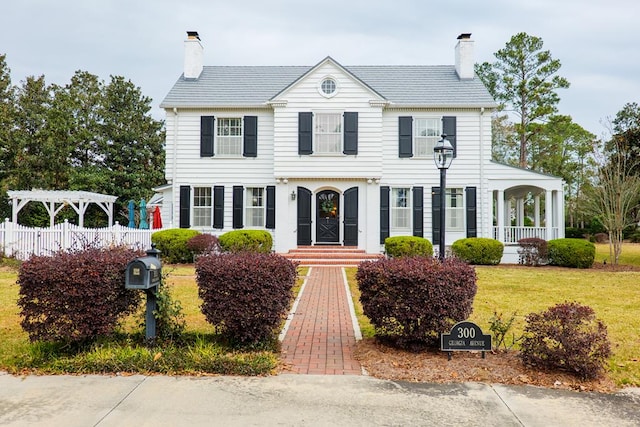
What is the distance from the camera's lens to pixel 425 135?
17.2 meters

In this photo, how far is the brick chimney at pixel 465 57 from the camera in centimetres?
1834

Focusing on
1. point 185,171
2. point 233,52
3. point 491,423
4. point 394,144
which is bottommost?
point 491,423

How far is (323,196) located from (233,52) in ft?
61.6

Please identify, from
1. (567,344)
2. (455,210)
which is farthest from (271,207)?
(567,344)

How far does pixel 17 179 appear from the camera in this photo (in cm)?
2667

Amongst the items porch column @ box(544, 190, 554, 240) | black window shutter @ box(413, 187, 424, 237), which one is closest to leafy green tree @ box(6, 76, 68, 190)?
black window shutter @ box(413, 187, 424, 237)

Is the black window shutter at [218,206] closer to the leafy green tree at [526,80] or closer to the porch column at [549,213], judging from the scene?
the porch column at [549,213]

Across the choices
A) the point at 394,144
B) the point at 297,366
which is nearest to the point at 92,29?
the point at 394,144

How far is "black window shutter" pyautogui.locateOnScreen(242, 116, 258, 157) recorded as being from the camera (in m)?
17.1

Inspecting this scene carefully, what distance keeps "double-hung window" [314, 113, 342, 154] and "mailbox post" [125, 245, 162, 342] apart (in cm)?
1182

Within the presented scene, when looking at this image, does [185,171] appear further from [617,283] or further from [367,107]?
[617,283]

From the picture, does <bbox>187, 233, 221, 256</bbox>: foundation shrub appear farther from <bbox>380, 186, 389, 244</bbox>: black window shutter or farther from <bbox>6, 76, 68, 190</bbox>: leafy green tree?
<bbox>6, 76, 68, 190</bbox>: leafy green tree

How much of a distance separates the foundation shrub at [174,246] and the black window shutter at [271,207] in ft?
9.48

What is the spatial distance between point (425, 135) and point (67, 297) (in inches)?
571
